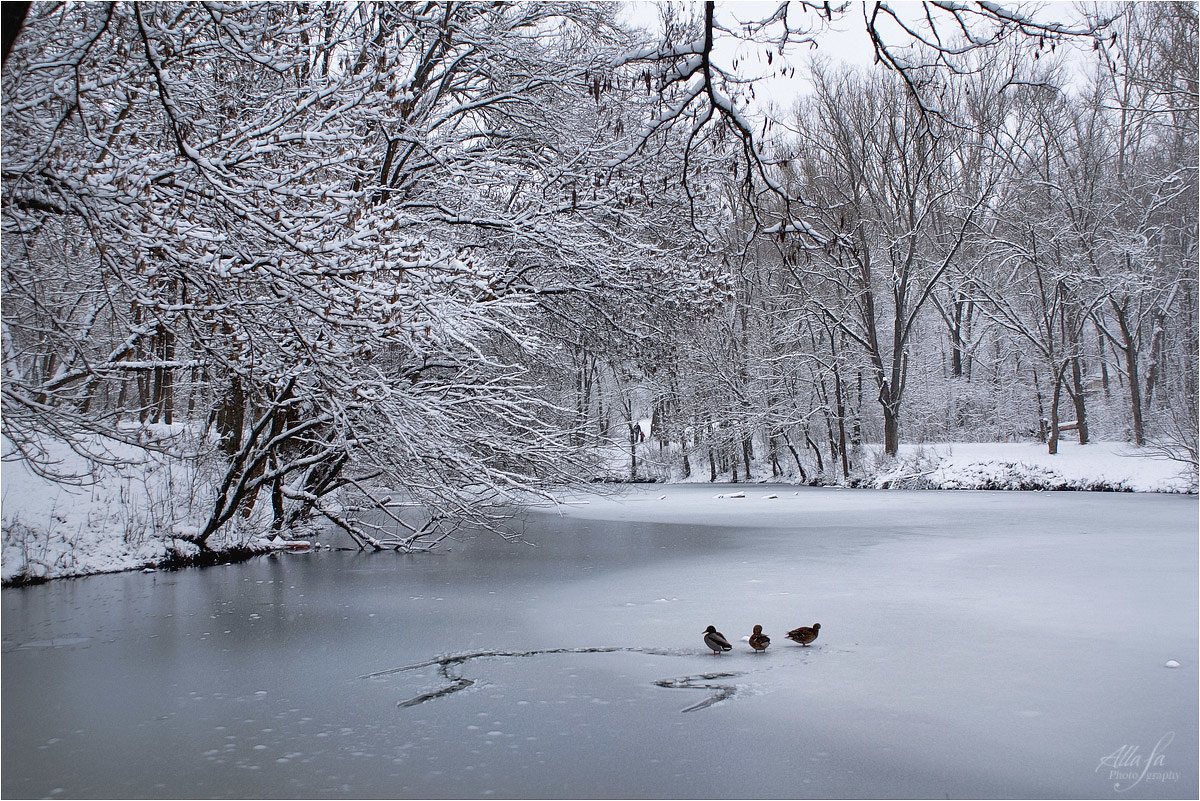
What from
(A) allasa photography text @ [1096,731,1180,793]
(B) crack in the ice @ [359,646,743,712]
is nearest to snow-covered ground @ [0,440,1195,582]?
(B) crack in the ice @ [359,646,743,712]

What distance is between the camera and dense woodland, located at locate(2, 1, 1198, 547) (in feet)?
17.4

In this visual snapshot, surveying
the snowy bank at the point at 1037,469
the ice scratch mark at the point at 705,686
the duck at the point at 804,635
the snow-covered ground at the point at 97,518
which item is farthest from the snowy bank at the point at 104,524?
the snowy bank at the point at 1037,469

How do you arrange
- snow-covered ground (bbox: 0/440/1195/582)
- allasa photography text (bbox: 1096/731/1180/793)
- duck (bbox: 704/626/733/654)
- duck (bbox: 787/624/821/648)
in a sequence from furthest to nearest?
snow-covered ground (bbox: 0/440/1195/582)
duck (bbox: 787/624/821/648)
duck (bbox: 704/626/733/654)
allasa photography text (bbox: 1096/731/1180/793)

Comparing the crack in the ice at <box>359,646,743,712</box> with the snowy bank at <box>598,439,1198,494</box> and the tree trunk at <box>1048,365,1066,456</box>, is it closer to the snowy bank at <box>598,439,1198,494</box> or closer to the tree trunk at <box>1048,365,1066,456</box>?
the snowy bank at <box>598,439,1198,494</box>

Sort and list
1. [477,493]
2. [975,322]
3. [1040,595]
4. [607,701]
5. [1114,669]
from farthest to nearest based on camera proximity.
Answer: [975,322] < [477,493] < [1040,595] < [1114,669] < [607,701]

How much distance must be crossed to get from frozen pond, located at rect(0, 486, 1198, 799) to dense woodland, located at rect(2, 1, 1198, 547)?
149 cm

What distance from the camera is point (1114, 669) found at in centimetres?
476

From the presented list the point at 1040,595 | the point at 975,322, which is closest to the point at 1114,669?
the point at 1040,595

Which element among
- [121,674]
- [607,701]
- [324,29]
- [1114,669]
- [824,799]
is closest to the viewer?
[824,799]

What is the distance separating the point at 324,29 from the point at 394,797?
25.1ft

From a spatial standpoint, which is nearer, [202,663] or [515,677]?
[515,677]

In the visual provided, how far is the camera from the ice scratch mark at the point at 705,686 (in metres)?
4.38

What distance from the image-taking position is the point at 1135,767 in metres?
3.45

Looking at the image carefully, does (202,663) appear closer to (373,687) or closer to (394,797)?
(373,687)
